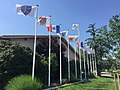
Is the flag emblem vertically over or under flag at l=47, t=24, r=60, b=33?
over

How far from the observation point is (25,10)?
18.2m

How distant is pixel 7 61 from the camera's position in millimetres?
18609

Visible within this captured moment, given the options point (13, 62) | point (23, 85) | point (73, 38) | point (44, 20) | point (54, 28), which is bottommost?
point (23, 85)

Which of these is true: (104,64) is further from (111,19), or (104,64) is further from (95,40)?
(111,19)

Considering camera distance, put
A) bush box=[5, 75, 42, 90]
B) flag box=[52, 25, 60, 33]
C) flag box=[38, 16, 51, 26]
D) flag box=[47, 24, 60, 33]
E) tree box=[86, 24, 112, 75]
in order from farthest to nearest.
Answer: tree box=[86, 24, 112, 75], flag box=[52, 25, 60, 33], flag box=[47, 24, 60, 33], flag box=[38, 16, 51, 26], bush box=[5, 75, 42, 90]

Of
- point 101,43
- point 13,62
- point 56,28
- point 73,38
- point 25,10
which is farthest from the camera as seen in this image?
point 101,43

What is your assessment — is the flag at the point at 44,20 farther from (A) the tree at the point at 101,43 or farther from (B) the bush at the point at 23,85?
(A) the tree at the point at 101,43

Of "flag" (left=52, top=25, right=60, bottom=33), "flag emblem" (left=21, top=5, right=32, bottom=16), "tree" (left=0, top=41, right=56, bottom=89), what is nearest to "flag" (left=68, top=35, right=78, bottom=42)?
"flag" (left=52, top=25, right=60, bottom=33)

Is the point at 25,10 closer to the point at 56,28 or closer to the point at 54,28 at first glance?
the point at 54,28

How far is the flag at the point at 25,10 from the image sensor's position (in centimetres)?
1792

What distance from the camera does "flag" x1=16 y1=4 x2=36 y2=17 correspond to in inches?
706

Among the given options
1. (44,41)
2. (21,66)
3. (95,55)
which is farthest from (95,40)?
(21,66)

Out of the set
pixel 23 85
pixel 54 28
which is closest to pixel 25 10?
pixel 54 28

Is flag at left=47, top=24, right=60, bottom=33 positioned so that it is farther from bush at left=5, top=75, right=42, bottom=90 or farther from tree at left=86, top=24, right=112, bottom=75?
tree at left=86, top=24, right=112, bottom=75
